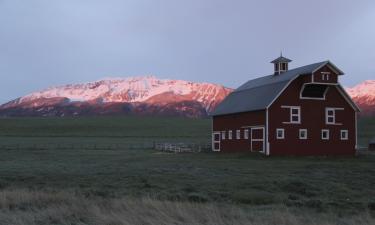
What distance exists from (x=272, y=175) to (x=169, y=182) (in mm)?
6426

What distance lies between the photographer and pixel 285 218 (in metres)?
12.5

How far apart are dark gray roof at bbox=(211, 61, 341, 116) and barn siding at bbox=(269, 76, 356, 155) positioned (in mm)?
725

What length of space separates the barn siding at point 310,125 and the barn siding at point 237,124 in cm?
161

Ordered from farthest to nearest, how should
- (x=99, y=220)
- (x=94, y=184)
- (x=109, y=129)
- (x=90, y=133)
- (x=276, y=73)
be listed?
1. (x=109, y=129)
2. (x=90, y=133)
3. (x=276, y=73)
4. (x=94, y=184)
5. (x=99, y=220)

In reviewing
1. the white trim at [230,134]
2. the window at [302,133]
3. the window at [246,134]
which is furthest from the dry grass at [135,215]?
the white trim at [230,134]

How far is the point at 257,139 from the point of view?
50.1m

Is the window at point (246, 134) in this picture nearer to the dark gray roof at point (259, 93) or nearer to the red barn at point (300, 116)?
the red barn at point (300, 116)

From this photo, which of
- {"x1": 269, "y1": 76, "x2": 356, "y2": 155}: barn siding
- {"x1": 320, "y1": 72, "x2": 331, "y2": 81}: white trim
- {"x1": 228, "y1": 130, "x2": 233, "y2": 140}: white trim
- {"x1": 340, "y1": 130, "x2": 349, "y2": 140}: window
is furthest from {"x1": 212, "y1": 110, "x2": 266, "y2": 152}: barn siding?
{"x1": 340, "y1": 130, "x2": 349, "y2": 140}: window

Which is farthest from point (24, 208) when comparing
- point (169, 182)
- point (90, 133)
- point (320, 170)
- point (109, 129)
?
point (109, 129)

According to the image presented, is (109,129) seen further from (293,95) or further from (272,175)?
(272,175)

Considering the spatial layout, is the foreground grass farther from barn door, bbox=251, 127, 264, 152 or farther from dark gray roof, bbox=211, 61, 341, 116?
dark gray roof, bbox=211, 61, 341, 116

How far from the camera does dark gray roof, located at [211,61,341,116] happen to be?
49094 mm

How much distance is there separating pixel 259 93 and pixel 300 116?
5.17 metres

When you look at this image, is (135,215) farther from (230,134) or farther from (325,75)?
(230,134)
